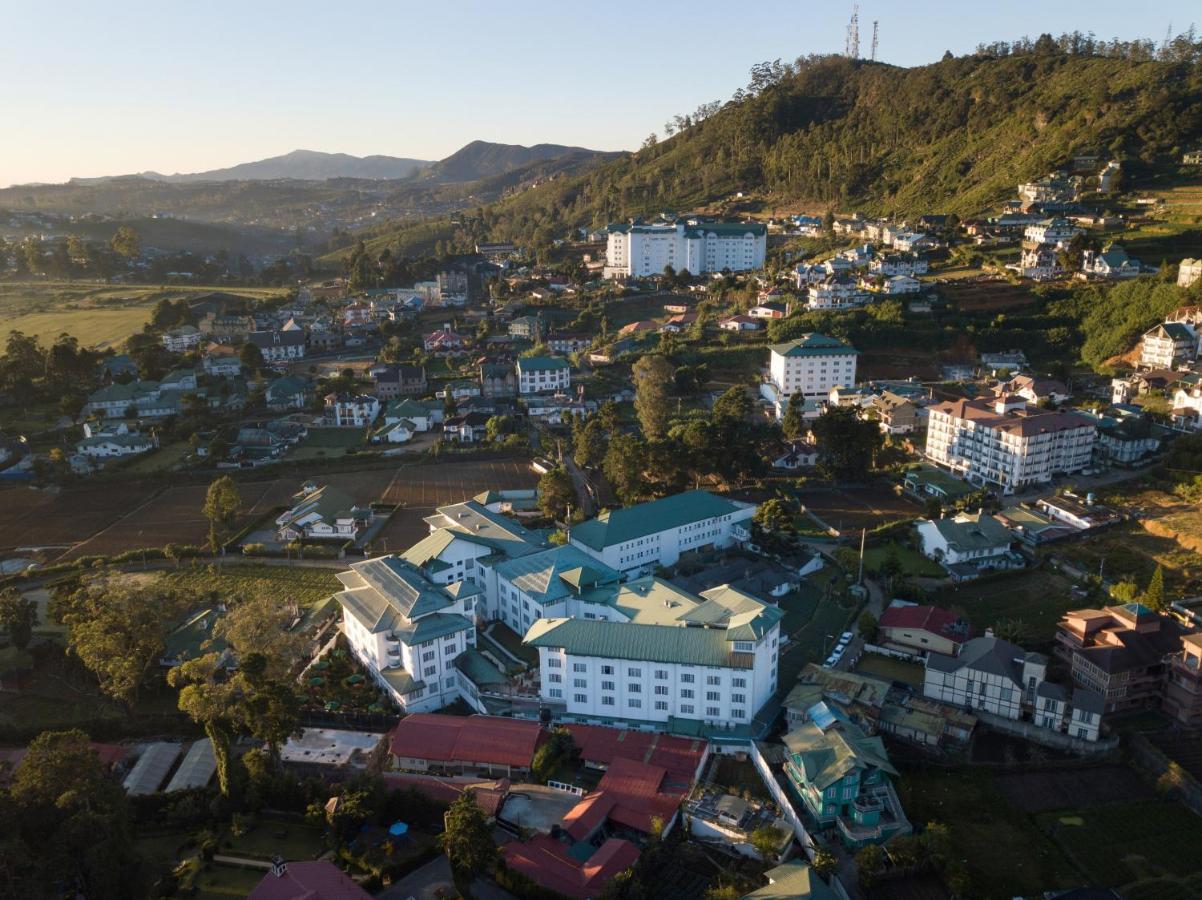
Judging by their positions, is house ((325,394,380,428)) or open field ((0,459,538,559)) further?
house ((325,394,380,428))

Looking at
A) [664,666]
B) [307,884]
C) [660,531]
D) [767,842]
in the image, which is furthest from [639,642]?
[307,884]

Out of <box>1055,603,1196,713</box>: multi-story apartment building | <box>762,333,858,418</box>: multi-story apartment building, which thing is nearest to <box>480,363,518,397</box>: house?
<box>762,333,858,418</box>: multi-story apartment building

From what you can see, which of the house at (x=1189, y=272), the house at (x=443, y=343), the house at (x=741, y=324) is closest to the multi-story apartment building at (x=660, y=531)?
the house at (x=741, y=324)

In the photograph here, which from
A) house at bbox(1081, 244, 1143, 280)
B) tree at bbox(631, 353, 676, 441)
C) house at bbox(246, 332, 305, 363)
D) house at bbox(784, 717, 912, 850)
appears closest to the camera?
house at bbox(784, 717, 912, 850)

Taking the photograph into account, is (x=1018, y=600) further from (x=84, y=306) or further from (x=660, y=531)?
(x=84, y=306)

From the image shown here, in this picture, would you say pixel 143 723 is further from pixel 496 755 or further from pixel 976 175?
pixel 976 175

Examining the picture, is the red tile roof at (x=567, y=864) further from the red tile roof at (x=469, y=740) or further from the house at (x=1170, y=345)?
the house at (x=1170, y=345)

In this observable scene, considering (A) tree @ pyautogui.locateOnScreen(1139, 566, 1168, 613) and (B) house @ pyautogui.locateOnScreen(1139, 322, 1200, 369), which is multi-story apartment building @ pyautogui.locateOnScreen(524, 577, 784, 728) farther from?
(B) house @ pyautogui.locateOnScreen(1139, 322, 1200, 369)
